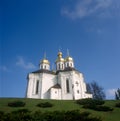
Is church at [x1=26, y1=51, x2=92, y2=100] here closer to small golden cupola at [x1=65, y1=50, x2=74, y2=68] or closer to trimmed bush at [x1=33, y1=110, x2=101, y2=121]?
small golden cupola at [x1=65, y1=50, x2=74, y2=68]

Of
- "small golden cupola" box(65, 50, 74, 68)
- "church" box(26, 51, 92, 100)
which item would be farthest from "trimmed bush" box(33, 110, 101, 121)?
"small golden cupola" box(65, 50, 74, 68)

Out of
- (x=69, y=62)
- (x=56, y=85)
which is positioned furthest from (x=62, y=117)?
(x=69, y=62)

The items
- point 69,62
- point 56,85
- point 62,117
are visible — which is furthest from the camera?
point 69,62

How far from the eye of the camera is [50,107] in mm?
22312

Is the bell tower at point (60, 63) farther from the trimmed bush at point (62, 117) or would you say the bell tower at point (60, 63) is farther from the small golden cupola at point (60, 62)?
the trimmed bush at point (62, 117)

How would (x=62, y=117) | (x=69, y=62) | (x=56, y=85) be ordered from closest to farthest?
1. (x=62, y=117)
2. (x=56, y=85)
3. (x=69, y=62)

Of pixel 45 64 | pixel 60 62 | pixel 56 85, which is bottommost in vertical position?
pixel 56 85

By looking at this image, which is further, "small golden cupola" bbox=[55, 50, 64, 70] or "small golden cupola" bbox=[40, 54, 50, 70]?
"small golden cupola" bbox=[55, 50, 64, 70]

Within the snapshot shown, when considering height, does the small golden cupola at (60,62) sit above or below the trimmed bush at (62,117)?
above

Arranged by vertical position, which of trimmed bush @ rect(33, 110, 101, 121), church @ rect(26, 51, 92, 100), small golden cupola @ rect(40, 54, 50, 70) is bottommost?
trimmed bush @ rect(33, 110, 101, 121)

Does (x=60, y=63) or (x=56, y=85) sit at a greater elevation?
(x=60, y=63)

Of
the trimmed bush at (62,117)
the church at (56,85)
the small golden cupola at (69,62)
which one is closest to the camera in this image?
the trimmed bush at (62,117)

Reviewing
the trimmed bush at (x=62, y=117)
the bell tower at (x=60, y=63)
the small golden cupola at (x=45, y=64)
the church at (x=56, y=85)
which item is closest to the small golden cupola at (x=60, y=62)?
the bell tower at (x=60, y=63)

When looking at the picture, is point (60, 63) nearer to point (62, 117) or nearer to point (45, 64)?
point (45, 64)
